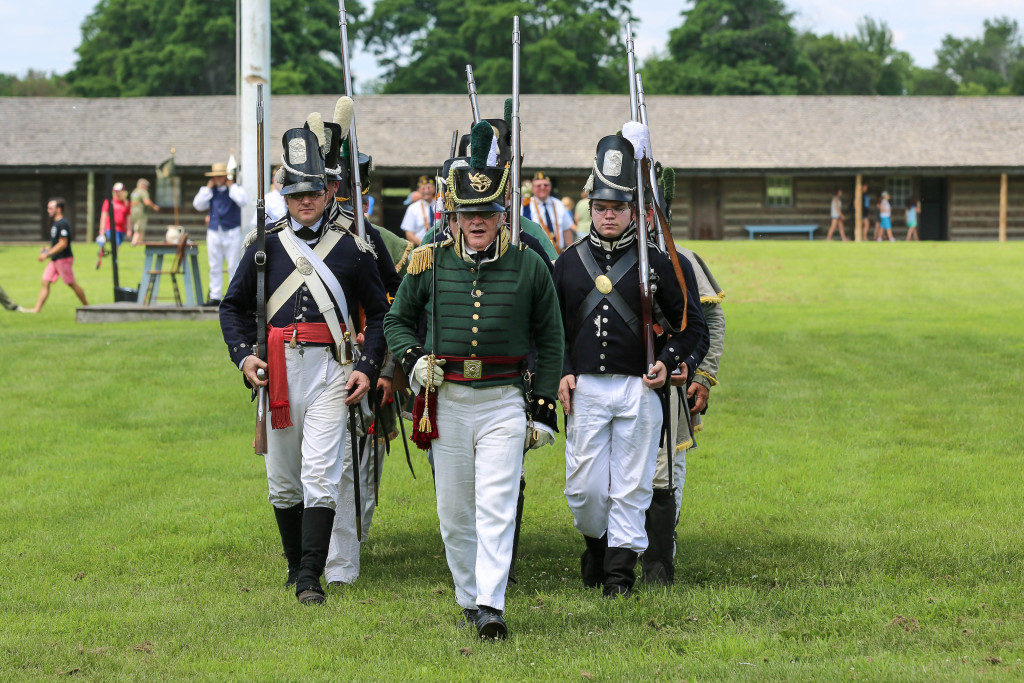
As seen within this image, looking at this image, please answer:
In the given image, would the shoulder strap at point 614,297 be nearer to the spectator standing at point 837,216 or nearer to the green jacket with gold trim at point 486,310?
the green jacket with gold trim at point 486,310

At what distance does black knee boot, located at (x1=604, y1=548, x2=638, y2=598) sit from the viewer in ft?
19.8

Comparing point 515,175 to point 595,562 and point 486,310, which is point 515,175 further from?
point 595,562

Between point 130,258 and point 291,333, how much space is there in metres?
26.3

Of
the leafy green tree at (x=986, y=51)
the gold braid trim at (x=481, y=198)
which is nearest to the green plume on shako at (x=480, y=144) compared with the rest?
the gold braid trim at (x=481, y=198)

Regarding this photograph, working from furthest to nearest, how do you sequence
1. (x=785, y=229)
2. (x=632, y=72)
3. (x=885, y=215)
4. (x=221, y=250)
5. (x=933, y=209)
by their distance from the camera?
(x=933, y=209), (x=785, y=229), (x=885, y=215), (x=221, y=250), (x=632, y=72)

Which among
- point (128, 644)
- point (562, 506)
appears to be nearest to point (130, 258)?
point (562, 506)

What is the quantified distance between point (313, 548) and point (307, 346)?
1.01 metres

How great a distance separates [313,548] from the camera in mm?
6152

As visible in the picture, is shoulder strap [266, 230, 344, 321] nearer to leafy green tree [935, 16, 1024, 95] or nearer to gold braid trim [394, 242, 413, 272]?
gold braid trim [394, 242, 413, 272]

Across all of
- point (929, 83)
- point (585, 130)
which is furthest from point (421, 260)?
point (929, 83)

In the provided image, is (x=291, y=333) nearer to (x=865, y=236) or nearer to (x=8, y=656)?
(x=8, y=656)

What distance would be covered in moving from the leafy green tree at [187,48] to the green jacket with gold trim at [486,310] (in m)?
49.5

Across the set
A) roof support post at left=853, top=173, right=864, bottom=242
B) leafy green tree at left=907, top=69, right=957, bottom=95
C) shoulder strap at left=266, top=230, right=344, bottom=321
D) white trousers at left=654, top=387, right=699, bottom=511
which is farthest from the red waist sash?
leafy green tree at left=907, top=69, right=957, bottom=95

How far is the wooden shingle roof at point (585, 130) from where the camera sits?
122ft
